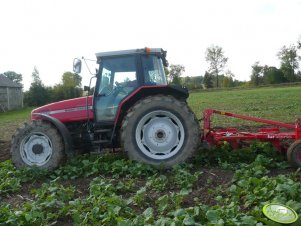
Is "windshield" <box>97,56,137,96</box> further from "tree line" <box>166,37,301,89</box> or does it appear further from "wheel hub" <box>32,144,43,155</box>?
"tree line" <box>166,37,301,89</box>

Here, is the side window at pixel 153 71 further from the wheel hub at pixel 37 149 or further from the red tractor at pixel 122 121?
the wheel hub at pixel 37 149

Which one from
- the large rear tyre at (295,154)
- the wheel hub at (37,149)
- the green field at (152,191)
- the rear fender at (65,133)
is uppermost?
the rear fender at (65,133)

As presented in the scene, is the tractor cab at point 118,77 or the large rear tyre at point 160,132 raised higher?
the tractor cab at point 118,77

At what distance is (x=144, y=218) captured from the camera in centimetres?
412

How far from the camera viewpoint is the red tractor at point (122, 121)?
21.4 ft

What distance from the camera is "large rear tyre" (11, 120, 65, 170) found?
671 cm

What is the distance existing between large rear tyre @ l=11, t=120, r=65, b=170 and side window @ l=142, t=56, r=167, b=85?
1.83 metres

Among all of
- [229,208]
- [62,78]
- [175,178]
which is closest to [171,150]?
[175,178]


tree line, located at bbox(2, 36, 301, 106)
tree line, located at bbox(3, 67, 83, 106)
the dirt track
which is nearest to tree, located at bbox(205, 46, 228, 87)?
tree line, located at bbox(2, 36, 301, 106)

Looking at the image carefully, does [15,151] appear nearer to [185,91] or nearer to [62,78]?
[185,91]

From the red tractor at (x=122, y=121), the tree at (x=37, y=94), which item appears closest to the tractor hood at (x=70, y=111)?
the red tractor at (x=122, y=121)

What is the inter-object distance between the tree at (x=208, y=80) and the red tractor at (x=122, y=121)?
2917 inches

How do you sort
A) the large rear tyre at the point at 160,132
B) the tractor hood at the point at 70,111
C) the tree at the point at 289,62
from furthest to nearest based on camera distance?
the tree at the point at 289,62
the tractor hood at the point at 70,111
the large rear tyre at the point at 160,132

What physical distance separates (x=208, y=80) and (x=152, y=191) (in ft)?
263
